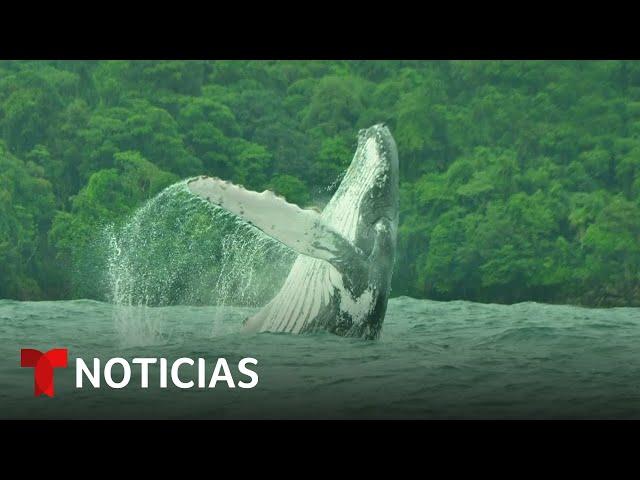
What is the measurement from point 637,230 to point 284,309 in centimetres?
2416

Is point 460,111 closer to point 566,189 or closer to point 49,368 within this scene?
point 566,189

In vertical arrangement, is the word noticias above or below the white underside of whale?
below

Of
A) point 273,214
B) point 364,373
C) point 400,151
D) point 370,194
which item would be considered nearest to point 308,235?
point 273,214

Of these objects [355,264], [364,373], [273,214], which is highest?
[273,214]

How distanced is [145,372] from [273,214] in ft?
6.52

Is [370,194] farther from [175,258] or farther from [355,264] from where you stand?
[175,258]

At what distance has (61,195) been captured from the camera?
35.0 m

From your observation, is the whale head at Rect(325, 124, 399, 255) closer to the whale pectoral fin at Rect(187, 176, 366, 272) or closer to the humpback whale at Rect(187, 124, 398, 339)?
the humpback whale at Rect(187, 124, 398, 339)

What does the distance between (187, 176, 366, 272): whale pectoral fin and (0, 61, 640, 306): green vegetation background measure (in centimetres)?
2215

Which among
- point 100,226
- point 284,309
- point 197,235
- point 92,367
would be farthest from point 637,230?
point 92,367

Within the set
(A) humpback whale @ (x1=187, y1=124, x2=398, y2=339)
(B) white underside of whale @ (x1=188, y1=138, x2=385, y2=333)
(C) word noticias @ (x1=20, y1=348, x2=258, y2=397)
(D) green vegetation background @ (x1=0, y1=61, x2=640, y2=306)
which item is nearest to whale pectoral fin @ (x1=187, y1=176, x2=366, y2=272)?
(B) white underside of whale @ (x1=188, y1=138, x2=385, y2=333)

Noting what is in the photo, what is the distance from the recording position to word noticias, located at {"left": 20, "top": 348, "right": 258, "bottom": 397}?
9.90 metres

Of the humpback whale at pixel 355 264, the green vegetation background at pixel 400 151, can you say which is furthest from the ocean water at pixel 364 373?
the green vegetation background at pixel 400 151

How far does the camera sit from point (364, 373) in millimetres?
10328
